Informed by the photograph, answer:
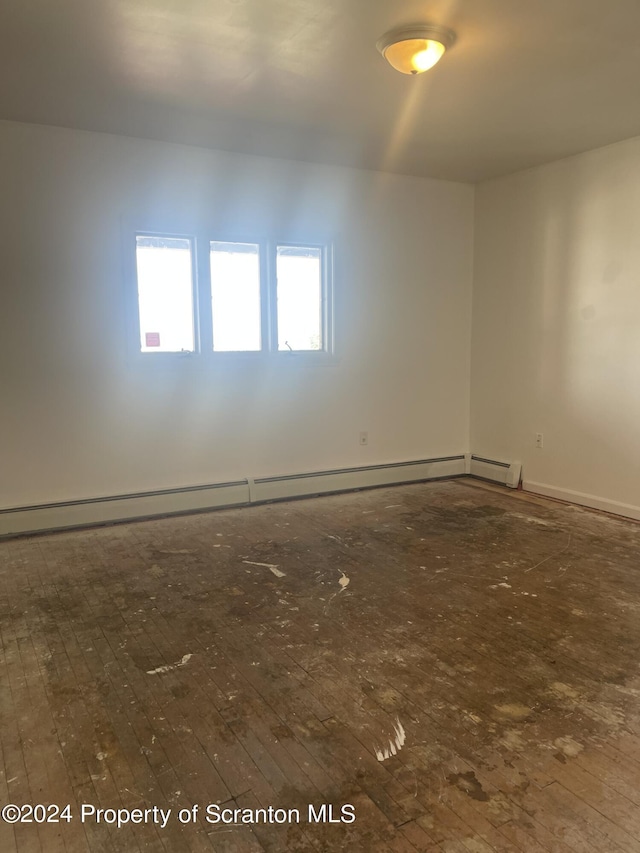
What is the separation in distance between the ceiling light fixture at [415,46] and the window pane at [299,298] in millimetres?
2068

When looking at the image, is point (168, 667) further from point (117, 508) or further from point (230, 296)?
point (230, 296)

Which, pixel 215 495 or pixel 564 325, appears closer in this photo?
pixel 215 495

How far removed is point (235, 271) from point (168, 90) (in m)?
1.49

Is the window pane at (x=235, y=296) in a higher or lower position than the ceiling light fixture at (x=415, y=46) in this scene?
lower

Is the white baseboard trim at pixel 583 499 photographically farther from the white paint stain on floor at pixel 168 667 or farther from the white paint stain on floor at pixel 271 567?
the white paint stain on floor at pixel 168 667

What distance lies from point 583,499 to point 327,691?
10.2ft

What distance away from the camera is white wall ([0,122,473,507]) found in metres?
3.79

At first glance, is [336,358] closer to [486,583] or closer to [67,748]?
[486,583]

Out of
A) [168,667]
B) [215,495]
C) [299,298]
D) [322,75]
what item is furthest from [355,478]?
[322,75]

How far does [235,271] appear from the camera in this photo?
452cm

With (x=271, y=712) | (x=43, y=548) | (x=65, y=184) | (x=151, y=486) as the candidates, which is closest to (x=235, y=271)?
(x=65, y=184)

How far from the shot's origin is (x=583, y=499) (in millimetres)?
4504

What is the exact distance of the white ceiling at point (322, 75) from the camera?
2.45 metres

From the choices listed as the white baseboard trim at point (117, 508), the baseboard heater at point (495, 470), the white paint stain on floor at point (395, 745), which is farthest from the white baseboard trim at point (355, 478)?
the white paint stain on floor at point (395, 745)
